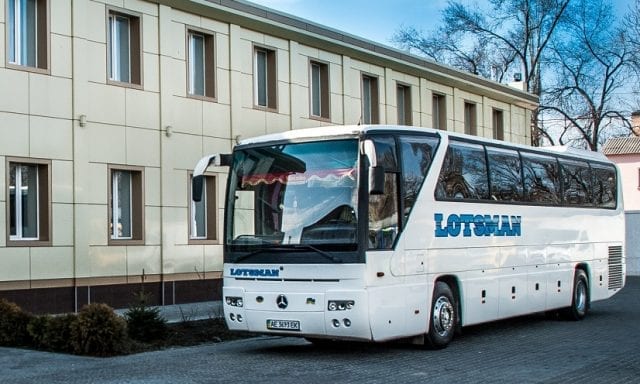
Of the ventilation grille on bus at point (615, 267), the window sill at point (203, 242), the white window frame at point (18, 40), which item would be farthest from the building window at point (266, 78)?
the ventilation grille on bus at point (615, 267)

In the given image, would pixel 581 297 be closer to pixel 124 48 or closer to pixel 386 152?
pixel 386 152

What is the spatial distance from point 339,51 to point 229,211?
14.5 metres

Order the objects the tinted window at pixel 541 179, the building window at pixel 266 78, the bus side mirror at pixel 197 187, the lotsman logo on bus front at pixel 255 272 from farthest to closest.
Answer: the building window at pixel 266 78, the tinted window at pixel 541 179, the bus side mirror at pixel 197 187, the lotsman logo on bus front at pixel 255 272

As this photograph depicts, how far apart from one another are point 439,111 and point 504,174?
56.0 ft

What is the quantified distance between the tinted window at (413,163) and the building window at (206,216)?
33.7 feet

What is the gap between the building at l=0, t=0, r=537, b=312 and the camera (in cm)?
1852

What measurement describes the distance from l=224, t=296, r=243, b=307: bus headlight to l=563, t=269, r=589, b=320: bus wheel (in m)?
7.92

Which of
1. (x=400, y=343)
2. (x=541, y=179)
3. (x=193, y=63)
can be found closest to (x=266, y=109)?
(x=193, y=63)

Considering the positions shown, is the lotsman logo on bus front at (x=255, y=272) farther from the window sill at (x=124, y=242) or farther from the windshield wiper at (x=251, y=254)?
the window sill at (x=124, y=242)

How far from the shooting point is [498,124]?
3628 cm

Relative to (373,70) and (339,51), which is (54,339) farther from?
(373,70)

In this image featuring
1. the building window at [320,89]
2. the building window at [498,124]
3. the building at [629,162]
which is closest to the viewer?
the building window at [320,89]

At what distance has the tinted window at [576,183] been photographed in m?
17.7

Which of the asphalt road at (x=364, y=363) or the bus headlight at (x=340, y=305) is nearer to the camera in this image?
the asphalt road at (x=364, y=363)
